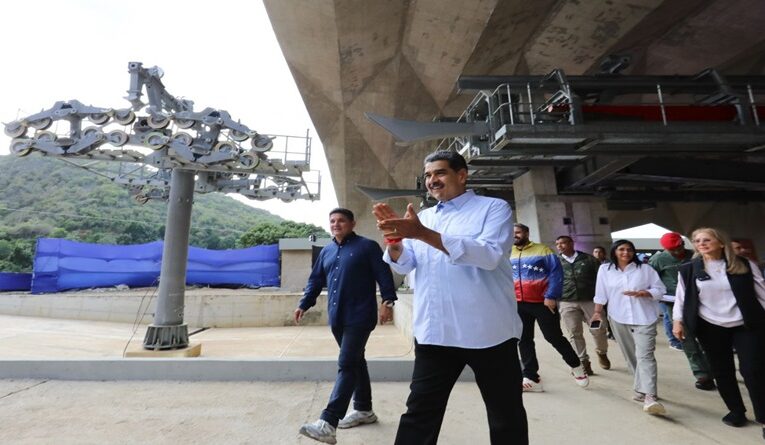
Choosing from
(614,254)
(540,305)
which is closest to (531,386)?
(540,305)

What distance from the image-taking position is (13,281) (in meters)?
17.8

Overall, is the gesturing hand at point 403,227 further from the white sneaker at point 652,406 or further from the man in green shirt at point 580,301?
the man in green shirt at point 580,301

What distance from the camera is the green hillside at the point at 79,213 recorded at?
5189 cm

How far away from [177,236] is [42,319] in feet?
32.7

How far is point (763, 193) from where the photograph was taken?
1137cm

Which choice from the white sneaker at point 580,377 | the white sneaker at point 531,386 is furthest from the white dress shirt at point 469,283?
the white sneaker at point 580,377

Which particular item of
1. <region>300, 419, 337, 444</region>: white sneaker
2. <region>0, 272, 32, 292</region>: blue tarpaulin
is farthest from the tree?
<region>300, 419, 337, 444</region>: white sneaker

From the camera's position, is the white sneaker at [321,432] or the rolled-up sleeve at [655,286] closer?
the white sneaker at [321,432]

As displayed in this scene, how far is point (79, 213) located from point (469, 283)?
8604 cm

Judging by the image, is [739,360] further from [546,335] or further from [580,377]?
[546,335]

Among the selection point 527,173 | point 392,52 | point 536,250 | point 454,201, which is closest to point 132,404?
point 454,201

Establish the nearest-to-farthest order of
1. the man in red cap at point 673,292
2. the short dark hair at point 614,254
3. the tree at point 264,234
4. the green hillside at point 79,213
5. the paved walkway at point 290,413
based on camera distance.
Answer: the paved walkway at point 290,413, the short dark hair at point 614,254, the man in red cap at point 673,292, the tree at point 264,234, the green hillside at point 79,213

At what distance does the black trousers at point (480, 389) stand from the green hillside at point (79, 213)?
147 feet

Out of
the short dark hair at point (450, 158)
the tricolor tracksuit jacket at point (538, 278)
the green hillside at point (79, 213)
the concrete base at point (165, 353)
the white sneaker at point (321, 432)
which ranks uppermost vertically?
the green hillside at point (79, 213)
